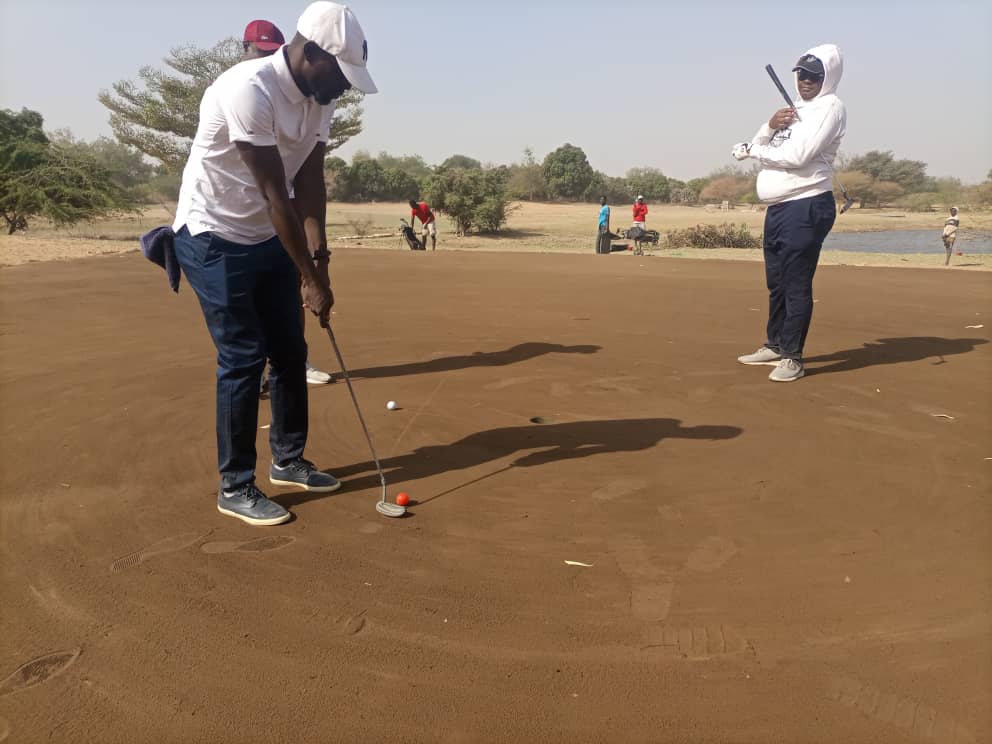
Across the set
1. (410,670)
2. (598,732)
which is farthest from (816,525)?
(410,670)

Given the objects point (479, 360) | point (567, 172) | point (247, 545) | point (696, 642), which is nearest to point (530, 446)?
point (247, 545)

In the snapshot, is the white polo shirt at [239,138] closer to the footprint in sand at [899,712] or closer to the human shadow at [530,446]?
the human shadow at [530,446]

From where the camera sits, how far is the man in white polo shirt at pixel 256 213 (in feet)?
10.8

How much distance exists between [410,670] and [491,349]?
511 centimetres

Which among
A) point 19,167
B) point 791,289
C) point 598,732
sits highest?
point 19,167

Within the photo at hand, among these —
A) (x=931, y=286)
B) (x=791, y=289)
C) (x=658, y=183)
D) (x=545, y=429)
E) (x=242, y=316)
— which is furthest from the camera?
(x=658, y=183)

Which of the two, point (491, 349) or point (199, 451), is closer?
point (199, 451)

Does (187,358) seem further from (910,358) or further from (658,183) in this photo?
(658,183)

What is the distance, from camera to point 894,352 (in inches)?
293

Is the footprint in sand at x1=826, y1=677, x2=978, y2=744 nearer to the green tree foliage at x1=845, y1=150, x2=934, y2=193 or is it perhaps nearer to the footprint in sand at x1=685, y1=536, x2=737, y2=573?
the footprint in sand at x1=685, y1=536, x2=737, y2=573

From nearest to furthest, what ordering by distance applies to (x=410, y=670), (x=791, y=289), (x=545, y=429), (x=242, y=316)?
(x=410, y=670) < (x=242, y=316) < (x=545, y=429) < (x=791, y=289)

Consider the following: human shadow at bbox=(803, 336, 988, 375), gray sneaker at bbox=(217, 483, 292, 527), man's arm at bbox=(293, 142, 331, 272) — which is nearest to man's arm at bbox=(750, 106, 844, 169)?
human shadow at bbox=(803, 336, 988, 375)

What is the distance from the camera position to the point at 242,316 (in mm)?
3557

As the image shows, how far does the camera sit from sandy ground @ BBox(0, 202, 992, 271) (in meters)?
19.0
